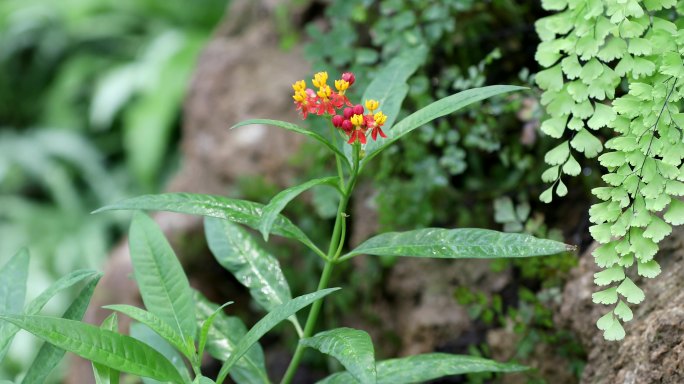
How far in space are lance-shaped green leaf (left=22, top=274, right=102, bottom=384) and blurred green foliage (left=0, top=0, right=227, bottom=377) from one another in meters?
3.12

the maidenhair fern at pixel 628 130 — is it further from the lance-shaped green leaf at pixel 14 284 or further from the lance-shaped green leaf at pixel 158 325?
the lance-shaped green leaf at pixel 14 284

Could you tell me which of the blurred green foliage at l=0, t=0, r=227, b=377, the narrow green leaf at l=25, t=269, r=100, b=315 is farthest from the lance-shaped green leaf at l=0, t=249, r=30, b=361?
the blurred green foliage at l=0, t=0, r=227, b=377

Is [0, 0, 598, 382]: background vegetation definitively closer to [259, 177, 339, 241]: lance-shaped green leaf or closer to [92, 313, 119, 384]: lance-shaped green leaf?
[259, 177, 339, 241]: lance-shaped green leaf

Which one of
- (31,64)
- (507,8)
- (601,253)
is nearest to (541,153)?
(507,8)

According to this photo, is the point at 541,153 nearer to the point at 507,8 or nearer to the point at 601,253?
the point at 507,8

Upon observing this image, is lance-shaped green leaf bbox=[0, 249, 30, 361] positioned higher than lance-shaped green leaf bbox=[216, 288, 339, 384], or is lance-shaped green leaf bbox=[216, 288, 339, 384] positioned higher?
lance-shaped green leaf bbox=[0, 249, 30, 361]

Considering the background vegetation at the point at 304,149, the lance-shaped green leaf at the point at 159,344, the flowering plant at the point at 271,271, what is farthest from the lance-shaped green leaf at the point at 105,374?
the background vegetation at the point at 304,149

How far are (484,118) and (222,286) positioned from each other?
51.6 inches

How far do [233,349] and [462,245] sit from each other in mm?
537

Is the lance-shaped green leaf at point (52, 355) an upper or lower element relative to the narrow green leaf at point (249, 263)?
upper

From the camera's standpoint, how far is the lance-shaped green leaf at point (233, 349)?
151cm

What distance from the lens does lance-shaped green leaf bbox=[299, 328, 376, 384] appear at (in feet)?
3.63

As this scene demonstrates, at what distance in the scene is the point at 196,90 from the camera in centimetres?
307

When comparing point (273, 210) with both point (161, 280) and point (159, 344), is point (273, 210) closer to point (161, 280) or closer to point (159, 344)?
point (161, 280)
